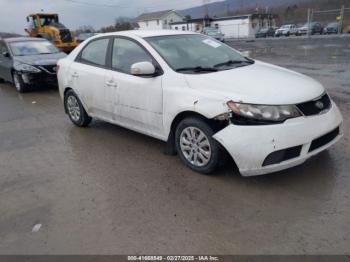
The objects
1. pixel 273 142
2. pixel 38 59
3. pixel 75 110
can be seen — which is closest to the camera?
pixel 273 142

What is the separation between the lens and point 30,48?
10.7 m

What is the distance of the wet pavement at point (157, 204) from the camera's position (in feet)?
9.34

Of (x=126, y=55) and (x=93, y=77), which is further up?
(x=126, y=55)

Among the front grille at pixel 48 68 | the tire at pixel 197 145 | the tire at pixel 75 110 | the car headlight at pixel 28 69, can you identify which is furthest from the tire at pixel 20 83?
the tire at pixel 197 145

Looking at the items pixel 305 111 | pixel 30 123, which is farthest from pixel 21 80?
pixel 305 111

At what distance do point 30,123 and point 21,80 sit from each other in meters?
3.72

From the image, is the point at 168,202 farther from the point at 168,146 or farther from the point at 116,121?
the point at 116,121

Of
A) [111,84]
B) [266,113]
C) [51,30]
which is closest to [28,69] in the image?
[111,84]

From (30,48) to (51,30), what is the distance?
12562mm

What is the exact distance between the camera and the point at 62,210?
11.2ft

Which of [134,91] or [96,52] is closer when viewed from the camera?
[134,91]

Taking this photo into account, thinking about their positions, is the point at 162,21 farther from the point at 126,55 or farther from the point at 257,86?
the point at 257,86

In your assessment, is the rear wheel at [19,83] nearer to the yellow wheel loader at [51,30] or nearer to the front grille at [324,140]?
the front grille at [324,140]

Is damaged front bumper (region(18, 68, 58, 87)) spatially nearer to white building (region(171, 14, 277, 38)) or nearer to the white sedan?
the white sedan
